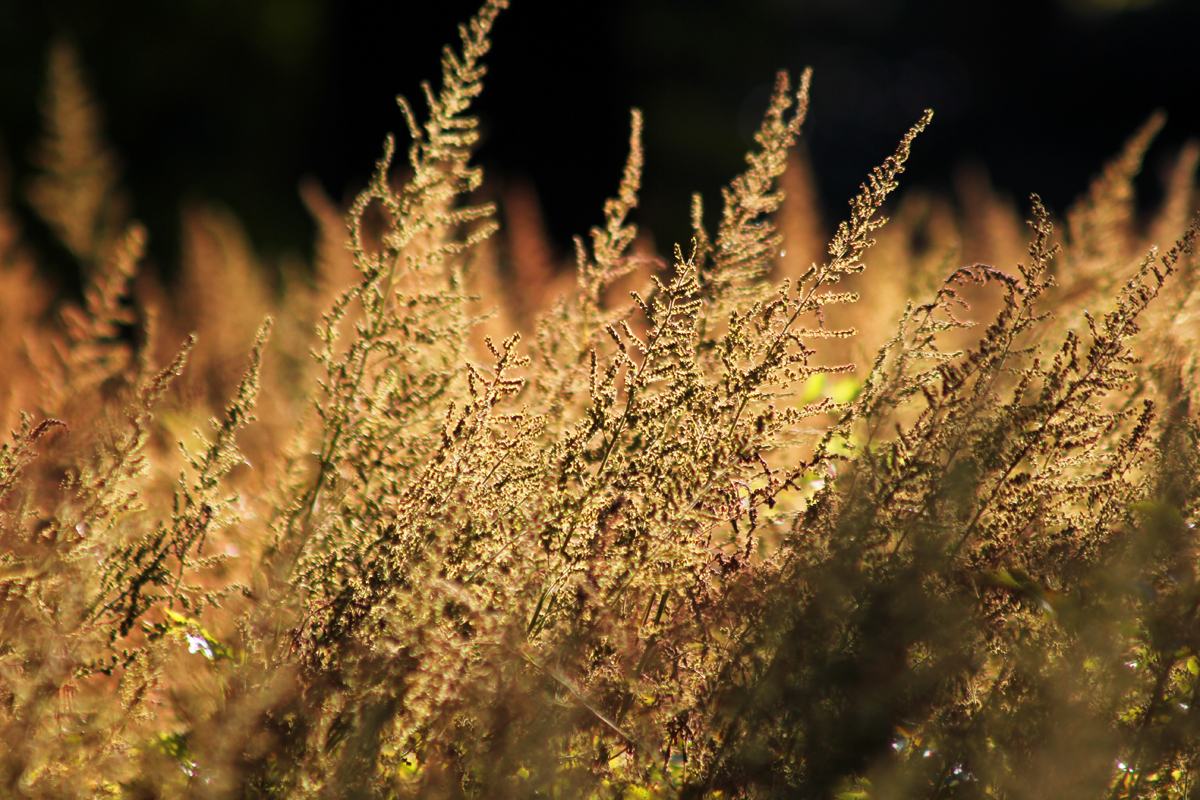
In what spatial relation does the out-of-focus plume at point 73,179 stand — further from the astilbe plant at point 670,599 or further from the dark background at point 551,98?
the dark background at point 551,98

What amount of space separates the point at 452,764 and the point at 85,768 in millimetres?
445

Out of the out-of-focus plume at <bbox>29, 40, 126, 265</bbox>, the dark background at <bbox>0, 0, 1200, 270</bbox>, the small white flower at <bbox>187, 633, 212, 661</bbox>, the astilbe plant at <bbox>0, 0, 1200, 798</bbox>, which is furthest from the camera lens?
the dark background at <bbox>0, 0, 1200, 270</bbox>

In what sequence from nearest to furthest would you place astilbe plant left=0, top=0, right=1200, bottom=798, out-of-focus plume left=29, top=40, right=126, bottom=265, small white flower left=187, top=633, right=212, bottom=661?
astilbe plant left=0, top=0, right=1200, bottom=798 < small white flower left=187, top=633, right=212, bottom=661 < out-of-focus plume left=29, top=40, right=126, bottom=265

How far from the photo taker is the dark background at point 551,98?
938cm

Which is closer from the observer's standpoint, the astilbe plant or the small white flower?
the astilbe plant

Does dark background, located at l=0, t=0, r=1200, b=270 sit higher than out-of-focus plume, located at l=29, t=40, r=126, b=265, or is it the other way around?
dark background, located at l=0, t=0, r=1200, b=270

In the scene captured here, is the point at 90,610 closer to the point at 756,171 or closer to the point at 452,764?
the point at 452,764

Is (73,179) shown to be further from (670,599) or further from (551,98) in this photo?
(551,98)

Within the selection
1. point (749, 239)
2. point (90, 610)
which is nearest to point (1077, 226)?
point (749, 239)

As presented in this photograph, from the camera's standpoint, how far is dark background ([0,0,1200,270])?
30.8 ft

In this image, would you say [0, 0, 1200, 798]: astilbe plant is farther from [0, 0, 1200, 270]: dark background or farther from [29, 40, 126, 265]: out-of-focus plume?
[0, 0, 1200, 270]: dark background

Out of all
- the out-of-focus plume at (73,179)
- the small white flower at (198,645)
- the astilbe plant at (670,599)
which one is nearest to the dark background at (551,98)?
the out-of-focus plume at (73,179)

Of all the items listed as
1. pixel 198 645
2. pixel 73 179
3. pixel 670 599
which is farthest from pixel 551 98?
pixel 198 645

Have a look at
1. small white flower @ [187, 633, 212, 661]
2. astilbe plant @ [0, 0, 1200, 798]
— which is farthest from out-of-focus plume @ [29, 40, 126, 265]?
small white flower @ [187, 633, 212, 661]
